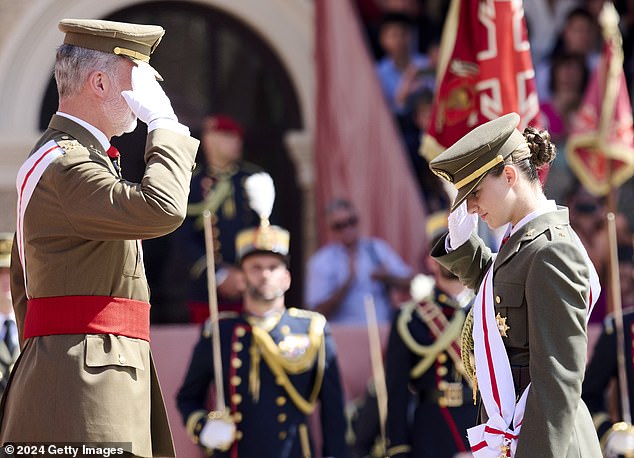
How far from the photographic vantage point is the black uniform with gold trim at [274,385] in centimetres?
561

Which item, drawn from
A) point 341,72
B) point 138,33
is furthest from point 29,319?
point 341,72

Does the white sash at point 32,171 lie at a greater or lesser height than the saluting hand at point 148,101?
lesser

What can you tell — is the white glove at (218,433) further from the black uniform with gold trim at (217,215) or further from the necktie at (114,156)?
the black uniform with gold trim at (217,215)

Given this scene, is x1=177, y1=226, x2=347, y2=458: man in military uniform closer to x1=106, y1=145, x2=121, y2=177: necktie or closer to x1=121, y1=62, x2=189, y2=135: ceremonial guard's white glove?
x1=106, y1=145, x2=121, y2=177: necktie

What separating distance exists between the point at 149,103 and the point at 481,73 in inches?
111

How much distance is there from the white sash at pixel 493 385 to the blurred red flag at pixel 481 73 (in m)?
2.30

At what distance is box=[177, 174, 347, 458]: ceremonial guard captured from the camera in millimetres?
5598

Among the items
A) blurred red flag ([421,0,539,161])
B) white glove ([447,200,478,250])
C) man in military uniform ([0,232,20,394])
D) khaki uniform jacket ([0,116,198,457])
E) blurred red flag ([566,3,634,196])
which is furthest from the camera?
blurred red flag ([566,3,634,196])

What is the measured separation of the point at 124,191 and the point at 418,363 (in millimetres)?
2527

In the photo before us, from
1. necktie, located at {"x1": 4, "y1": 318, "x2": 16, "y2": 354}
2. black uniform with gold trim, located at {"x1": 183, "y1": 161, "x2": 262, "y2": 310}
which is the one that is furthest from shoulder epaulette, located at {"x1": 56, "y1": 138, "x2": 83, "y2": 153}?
black uniform with gold trim, located at {"x1": 183, "y1": 161, "x2": 262, "y2": 310}

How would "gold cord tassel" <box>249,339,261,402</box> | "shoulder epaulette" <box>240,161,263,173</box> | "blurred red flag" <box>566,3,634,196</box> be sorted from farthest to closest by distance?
"shoulder epaulette" <box>240,161,263,173</box> → "blurred red flag" <box>566,3,634,196</box> → "gold cord tassel" <box>249,339,261,402</box>

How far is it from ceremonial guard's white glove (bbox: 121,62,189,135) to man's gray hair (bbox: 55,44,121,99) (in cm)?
7

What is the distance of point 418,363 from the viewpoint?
5664 millimetres

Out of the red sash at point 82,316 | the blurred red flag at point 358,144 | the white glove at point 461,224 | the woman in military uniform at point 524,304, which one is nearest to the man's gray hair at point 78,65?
the red sash at point 82,316
